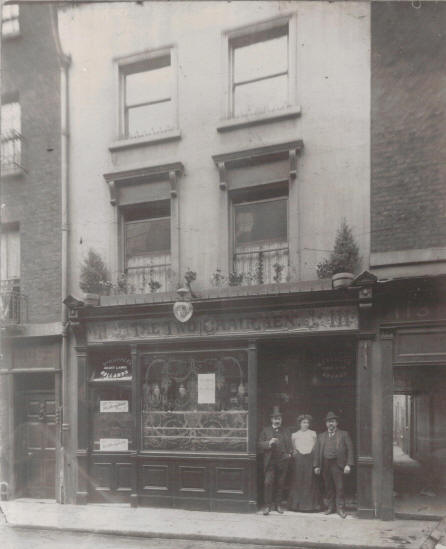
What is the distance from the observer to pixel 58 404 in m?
10.4

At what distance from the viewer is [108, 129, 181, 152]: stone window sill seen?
9805 mm

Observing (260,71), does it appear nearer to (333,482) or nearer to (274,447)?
(274,447)

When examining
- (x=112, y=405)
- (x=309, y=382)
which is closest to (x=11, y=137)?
(x=112, y=405)

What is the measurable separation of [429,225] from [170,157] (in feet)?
15.4

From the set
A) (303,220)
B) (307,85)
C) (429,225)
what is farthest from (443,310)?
(307,85)

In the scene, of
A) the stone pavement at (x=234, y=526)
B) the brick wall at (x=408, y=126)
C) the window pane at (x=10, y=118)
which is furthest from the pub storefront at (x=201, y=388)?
the window pane at (x=10, y=118)

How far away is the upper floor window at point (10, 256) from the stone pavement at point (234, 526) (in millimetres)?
4515

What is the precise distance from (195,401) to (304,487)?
2376mm

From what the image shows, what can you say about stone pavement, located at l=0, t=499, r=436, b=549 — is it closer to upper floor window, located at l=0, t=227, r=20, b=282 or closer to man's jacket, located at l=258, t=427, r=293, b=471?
man's jacket, located at l=258, t=427, r=293, b=471

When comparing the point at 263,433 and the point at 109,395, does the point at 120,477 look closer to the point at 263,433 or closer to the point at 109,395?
the point at 109,395

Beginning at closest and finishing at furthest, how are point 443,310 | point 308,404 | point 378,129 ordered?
point 443,310 < point 378,129 < point 308,404

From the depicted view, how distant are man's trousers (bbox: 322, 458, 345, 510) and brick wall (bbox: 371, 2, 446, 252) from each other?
3601 millimetres

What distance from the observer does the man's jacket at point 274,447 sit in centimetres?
900

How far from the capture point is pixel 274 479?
9062 millimetres
